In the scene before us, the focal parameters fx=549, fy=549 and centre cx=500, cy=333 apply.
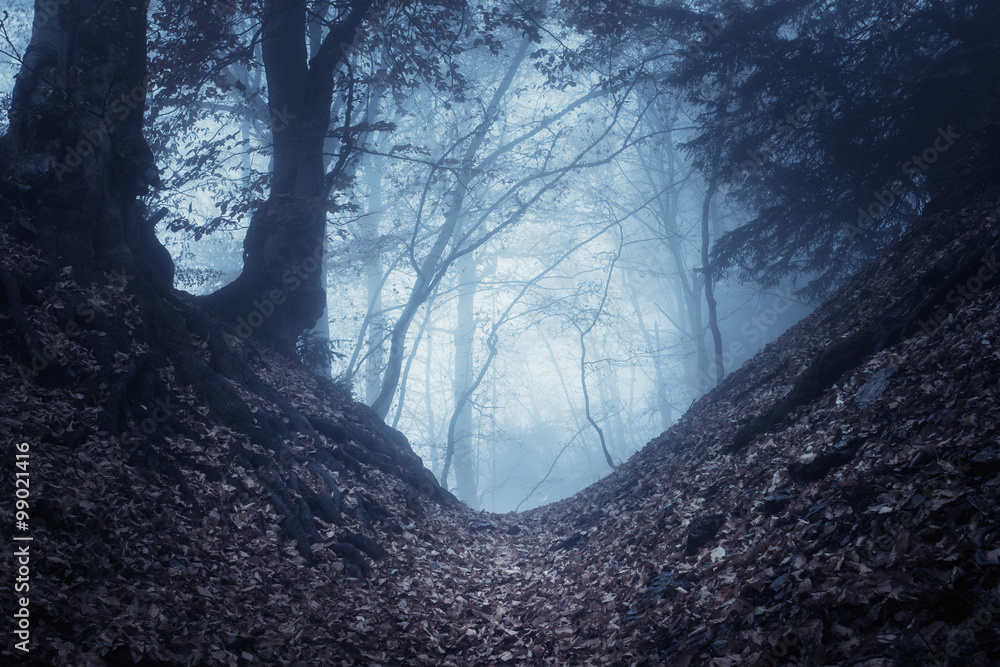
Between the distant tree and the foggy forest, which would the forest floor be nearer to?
the foggy forest

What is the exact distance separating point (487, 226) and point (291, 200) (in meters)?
17.6

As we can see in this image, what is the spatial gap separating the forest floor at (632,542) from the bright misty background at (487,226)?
→ 18.4 ft

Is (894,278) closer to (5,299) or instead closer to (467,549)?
(467,549)

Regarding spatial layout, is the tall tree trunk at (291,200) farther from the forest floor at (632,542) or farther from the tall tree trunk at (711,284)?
the tall tree trunk at (711,284)

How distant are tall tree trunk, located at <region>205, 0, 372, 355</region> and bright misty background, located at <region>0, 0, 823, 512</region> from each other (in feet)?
1.90

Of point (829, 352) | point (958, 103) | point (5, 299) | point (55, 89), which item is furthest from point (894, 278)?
point (55, 89)

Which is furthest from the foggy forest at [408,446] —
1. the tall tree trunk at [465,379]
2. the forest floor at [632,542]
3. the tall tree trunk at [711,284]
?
the tall tree trunk at [465,379]

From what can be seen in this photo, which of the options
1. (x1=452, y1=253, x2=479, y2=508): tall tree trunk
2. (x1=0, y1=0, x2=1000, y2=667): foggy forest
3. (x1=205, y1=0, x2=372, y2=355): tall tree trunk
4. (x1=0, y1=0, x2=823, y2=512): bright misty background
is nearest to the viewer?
(x1=0, y1=0, x2=1000, y2=667): foggy forest

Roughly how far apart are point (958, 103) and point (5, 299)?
14363mm

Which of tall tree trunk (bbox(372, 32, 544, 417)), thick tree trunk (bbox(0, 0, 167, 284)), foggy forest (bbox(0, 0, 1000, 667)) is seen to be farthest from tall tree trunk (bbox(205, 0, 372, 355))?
tall tree trunk (bbox(372, 32, 544, 417))

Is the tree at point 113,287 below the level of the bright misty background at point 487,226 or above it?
below

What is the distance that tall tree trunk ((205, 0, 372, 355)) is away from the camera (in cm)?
1069

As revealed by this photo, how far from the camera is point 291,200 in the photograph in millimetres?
10734

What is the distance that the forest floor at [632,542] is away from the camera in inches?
131
